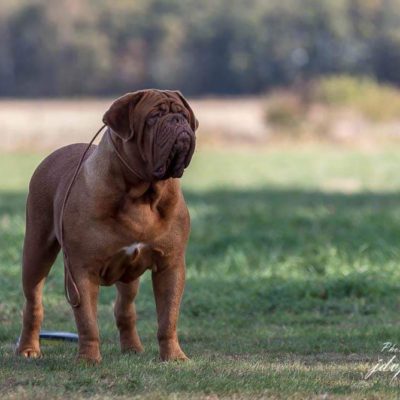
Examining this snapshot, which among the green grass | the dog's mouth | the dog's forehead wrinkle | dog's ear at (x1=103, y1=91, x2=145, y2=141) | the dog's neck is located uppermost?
dog's ear at (x1=103, y1=91, x2=145, y2=141)

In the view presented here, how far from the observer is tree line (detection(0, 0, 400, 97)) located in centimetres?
6844

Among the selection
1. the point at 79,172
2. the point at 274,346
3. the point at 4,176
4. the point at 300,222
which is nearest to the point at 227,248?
the point at 300,222

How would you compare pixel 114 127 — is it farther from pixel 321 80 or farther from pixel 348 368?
pixel 321 80

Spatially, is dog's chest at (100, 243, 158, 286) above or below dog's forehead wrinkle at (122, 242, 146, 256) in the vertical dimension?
below

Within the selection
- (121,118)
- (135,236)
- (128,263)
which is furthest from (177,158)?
(128,263)

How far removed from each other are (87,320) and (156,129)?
1339 millimetres

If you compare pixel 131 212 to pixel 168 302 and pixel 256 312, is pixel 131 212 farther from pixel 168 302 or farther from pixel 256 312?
pixel 256 312

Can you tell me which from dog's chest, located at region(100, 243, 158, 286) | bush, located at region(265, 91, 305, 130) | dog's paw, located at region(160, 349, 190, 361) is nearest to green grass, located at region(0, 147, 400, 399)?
dog's paw, located at region(160, 349, 190, 361)

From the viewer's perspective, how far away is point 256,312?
10539 millimetres

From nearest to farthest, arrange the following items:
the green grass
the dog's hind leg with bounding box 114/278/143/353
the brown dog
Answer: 1. the green grass
2. the brown dog
3. the dog's hind leg with bounding box 114/278/143/353

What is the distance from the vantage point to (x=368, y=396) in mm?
6090

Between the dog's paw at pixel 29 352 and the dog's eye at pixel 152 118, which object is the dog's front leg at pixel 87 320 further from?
the dog's eye at pixel 152 118

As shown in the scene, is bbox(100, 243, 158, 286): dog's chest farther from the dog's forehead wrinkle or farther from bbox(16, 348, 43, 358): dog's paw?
bbox(16, 348, 43, 358): dog's paw

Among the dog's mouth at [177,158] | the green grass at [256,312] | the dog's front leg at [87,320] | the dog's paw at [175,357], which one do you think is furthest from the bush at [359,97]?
the dog's mouth at [177,158]
